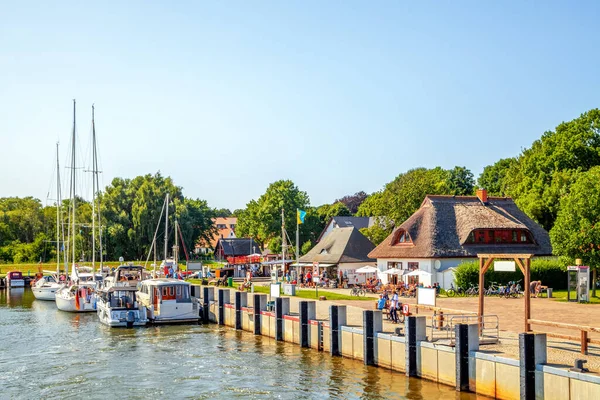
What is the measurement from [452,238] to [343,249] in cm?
1295

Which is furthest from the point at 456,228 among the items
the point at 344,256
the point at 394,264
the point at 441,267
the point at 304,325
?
the point at 304,325

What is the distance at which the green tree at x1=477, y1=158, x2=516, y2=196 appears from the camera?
98175mm

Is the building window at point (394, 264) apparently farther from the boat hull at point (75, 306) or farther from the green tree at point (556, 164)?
the boat hull at point (75, 306)

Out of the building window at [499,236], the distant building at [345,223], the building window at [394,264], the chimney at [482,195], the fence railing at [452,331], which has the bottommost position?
the fence railing at [452,331]

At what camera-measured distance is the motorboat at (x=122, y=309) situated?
147 ft

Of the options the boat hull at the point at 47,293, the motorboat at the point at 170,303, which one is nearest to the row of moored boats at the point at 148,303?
the motorboat at the point at 170,303

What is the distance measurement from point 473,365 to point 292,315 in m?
15.5

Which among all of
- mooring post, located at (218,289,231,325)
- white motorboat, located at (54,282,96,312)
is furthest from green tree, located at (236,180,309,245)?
mooring post, located at (218,289,231,325)

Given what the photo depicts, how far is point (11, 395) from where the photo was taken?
26.5 m

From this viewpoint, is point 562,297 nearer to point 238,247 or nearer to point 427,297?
point 427,297

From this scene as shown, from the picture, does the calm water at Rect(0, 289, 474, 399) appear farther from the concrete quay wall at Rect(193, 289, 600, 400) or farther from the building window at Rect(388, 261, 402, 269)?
the building window at Rect(388, 261, 402, 269)

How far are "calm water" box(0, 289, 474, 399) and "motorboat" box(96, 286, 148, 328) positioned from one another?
1302mm

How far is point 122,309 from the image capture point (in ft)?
149

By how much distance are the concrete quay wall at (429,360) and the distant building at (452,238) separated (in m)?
19.9
